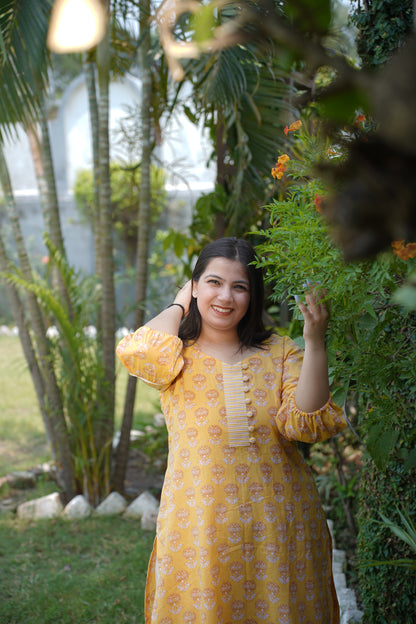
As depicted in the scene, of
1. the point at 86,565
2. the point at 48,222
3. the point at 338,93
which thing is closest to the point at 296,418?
the point at 338,93

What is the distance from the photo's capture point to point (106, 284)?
3.69 metres

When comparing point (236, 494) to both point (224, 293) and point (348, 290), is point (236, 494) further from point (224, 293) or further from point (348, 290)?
point (348, 290)

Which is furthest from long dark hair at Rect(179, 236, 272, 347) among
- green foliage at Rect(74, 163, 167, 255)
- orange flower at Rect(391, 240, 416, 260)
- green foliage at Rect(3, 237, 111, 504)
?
green foliage at Rect(74, 163, 167, 255)

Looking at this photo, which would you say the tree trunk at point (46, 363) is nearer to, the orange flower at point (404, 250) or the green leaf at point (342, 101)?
the orange flower at point (404, 250)

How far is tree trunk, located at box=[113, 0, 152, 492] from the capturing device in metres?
3.61

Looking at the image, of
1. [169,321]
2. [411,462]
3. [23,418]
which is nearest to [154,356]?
[169,321]

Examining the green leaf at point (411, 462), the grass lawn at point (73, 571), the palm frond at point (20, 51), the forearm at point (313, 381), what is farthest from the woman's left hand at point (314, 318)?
the palm frond at point (20, 51)

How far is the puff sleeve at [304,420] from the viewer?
1.59 meters

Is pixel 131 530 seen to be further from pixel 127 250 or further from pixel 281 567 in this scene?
pixel 127 250

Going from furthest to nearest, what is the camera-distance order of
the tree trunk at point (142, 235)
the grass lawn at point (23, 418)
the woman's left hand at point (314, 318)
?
the grass lawn at point (23, 418) → the tree trunk at point (142, 235) → the woman's left hand at point (314, 318)

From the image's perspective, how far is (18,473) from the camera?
Result: 445 cm

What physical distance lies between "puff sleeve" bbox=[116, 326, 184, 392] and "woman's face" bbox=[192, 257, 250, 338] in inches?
6.0

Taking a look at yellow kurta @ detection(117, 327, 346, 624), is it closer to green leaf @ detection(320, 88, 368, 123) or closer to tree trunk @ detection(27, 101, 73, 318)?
green leaf @ detection(320, 88, 368, 123)

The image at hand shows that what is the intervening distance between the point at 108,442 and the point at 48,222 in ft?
5.09
